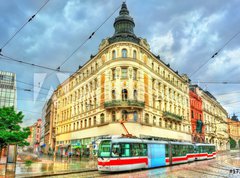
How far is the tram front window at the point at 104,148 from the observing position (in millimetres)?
20344

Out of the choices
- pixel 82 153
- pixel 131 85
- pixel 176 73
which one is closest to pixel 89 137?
pixel 82 153

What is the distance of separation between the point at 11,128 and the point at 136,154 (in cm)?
1762

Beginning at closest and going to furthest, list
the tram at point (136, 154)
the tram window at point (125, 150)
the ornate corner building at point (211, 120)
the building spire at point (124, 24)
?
the tram at point (136, 154) → the tram window at point (125, 150) → the building spire at point (124, 24) → the ornate corner building at point (211, 120)

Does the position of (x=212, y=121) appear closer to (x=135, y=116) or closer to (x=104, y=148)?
(x=135, y=116)

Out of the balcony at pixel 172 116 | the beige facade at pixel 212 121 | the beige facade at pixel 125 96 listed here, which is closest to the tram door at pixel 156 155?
the beige facade at pixel 125 96

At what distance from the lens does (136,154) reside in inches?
870

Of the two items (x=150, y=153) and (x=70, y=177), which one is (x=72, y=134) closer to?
(x=150, y=153)

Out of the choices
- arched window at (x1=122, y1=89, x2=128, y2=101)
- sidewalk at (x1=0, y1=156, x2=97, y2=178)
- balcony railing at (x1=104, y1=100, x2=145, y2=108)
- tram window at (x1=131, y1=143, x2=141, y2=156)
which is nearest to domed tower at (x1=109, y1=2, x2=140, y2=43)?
arched window at (x1=122, y1=89, x2=128, y2=101)

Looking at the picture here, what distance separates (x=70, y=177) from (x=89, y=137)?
27.1 meters

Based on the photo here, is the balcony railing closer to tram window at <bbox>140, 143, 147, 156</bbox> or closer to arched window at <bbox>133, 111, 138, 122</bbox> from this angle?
arched window at <bbox>133, 111, 138, 122</bbox>

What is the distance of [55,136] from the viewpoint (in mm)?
63000

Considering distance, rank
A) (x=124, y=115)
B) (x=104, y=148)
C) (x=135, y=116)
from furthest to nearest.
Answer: (x=135, y=116) → (x=124, y=115) → (x=104, y=148)

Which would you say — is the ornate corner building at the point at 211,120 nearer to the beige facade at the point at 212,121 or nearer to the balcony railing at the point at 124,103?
the beige facade at the point at 212,121

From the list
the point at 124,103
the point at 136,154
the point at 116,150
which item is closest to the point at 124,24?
the point at 124,103
